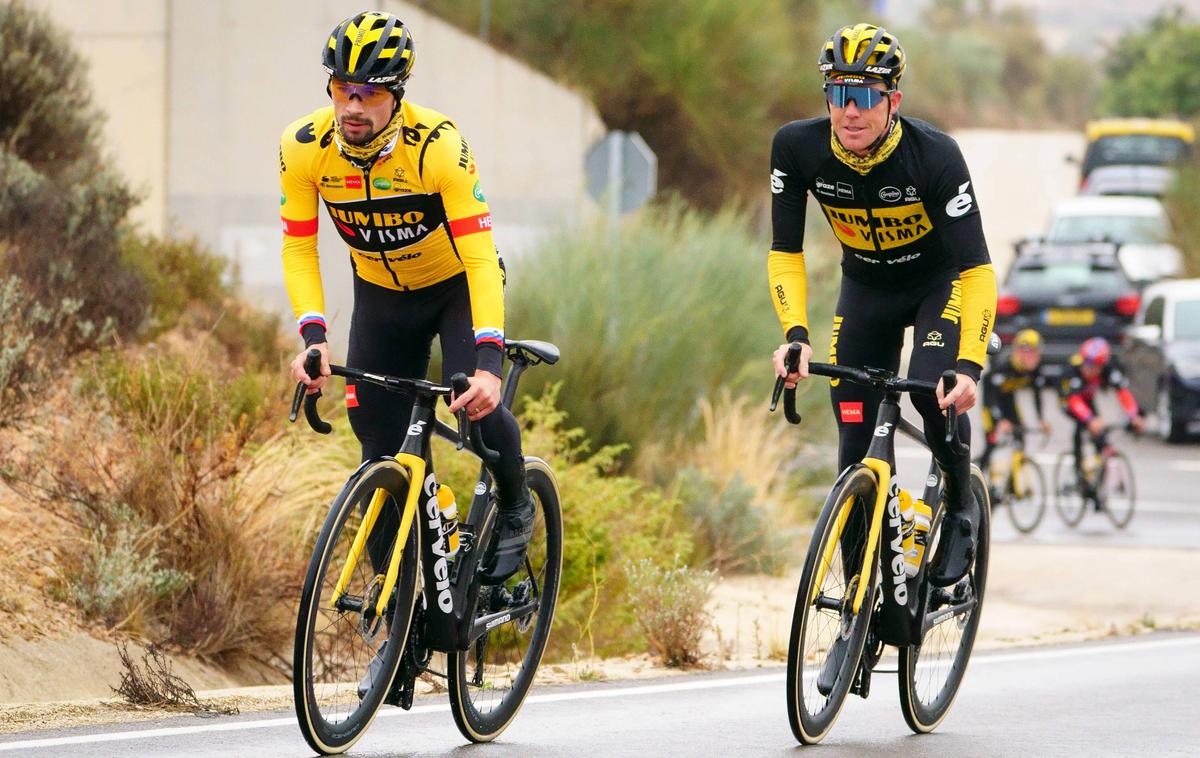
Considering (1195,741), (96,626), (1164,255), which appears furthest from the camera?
(1164,255)

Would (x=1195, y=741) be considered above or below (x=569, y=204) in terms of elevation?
below

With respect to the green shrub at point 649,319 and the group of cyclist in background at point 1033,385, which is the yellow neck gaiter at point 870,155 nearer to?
the green shrub at point 649,319

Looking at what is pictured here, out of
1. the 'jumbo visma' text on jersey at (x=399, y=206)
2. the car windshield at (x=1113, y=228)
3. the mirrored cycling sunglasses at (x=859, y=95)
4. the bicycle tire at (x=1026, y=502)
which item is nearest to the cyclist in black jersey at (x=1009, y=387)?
the bicycle tire at (x=1026, y=502)

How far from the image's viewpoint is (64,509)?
959cm

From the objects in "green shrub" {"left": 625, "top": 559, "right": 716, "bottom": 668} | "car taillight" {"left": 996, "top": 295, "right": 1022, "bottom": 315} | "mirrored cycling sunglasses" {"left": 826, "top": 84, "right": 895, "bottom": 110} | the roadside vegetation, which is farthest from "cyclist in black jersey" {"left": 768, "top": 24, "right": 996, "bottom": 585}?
the roadside vegetation

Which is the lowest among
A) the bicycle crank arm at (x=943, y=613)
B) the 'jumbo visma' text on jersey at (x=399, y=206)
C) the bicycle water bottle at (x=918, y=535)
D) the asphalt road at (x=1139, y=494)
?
the asphalt road at (x=1139, y=494)

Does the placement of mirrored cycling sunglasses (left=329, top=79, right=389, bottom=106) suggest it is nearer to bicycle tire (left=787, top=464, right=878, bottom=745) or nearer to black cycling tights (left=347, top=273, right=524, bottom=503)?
black cycling tights (left=347, top=273, right=524, bottom=503)

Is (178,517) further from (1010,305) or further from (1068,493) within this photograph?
(1010,305)

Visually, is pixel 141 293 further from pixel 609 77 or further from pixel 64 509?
pixel 609 77

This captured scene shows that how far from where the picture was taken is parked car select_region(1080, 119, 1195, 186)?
4906 cm

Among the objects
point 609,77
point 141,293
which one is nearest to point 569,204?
point 609,77

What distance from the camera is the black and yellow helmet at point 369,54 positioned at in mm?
6207

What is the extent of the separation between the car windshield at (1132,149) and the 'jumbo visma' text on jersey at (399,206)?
44.5 metres

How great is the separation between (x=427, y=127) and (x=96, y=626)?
11.0 feet
